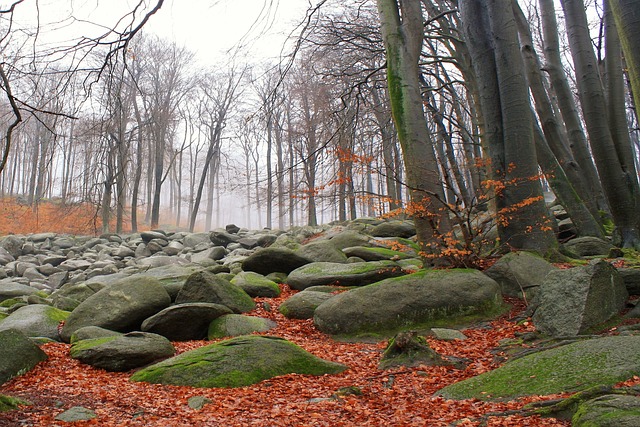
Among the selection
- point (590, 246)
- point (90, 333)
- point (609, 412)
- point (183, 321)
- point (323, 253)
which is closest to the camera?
point (609, 412)

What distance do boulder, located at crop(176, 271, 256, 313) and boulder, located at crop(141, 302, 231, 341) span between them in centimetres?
45

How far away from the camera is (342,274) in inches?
318

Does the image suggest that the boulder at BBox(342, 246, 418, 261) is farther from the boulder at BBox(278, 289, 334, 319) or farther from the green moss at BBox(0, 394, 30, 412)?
the green moss at BBox(0, 394, 30, 412)

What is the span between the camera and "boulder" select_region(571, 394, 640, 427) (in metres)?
2.43

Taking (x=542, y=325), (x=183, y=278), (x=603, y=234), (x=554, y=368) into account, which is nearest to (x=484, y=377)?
(x=554, y=368)

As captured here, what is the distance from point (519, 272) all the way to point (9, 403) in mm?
5557

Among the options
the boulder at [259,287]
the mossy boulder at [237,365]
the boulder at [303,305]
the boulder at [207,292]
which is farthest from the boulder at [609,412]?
the boulder at [259,287]

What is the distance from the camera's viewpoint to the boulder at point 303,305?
7031mm

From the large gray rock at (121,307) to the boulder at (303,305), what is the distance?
64.4 inches

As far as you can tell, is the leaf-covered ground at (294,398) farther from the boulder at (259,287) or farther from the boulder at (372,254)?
the boulder at (372,254)

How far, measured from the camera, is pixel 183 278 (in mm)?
8008

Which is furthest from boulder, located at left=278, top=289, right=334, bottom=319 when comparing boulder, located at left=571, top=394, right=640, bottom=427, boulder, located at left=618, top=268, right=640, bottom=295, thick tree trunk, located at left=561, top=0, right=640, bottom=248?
thick tree trunk, located at left=561, top=0, right=640, bottom=248

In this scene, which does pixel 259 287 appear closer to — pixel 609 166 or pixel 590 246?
pixel 590 246

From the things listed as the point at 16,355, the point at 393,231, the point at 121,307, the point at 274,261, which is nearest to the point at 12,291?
the point at 121,307
